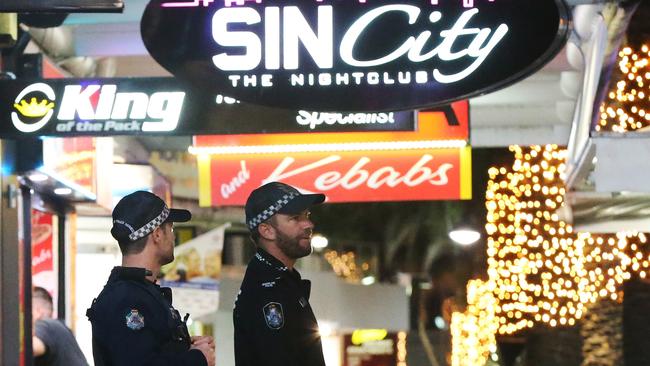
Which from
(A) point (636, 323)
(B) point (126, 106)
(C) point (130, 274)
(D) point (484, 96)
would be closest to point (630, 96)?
(D) point (484, 96)

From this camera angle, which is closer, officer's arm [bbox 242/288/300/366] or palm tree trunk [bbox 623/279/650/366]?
officer's arm [bbox 242/288/300/366]

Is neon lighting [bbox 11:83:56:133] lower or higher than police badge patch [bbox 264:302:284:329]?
higher

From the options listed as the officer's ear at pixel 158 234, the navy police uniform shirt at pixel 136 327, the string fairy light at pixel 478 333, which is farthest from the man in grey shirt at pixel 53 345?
the string fairy light at pixel 478 333

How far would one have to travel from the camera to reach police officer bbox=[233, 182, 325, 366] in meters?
5.28

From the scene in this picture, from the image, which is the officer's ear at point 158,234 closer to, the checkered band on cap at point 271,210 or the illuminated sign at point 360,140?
the checkered band on cap at point 271,210

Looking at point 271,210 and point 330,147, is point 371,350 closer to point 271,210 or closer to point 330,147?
point 330,147

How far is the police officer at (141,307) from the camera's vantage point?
4629 mm

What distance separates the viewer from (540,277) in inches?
677

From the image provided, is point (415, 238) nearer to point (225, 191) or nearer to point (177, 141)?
point (177, 141)

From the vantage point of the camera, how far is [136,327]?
15.2 ft

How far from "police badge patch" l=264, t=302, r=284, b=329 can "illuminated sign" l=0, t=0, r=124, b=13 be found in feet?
5.39

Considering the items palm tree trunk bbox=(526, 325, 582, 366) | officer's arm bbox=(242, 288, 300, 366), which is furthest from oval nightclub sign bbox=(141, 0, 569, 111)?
palm tree trunk bbox=(526, 325, 582, 366)

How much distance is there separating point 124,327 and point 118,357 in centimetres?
11

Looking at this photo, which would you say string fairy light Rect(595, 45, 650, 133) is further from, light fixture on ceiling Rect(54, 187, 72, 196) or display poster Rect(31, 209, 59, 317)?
display poster Rect(31, 209, 59, 317)
